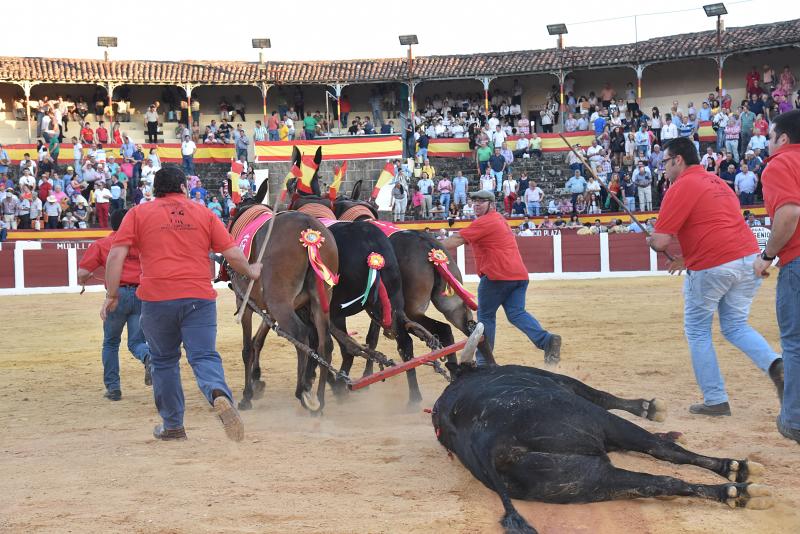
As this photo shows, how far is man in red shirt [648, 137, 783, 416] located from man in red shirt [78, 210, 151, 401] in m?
4.24

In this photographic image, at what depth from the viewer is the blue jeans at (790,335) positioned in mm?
5098

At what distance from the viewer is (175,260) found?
5656 millimetres

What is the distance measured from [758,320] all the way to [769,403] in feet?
18.0

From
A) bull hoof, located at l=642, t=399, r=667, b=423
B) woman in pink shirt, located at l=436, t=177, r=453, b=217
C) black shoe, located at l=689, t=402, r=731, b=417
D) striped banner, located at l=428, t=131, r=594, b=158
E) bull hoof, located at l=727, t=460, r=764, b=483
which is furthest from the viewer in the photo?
striped banner, located at l=428, t=131, r=594, b=158

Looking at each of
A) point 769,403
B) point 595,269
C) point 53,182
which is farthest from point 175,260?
point 53,182

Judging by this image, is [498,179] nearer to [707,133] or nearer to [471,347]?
[707,133]

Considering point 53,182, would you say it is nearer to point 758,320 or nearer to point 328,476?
point 758,320

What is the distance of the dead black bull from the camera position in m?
4.04

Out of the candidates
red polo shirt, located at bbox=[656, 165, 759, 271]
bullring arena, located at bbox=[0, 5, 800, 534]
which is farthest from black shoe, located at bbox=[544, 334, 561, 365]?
red polo shirt, located at bbox=[656, 165, 759, 271]

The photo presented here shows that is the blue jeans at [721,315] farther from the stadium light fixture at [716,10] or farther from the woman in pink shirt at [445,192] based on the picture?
the stadium light fixture at [716,10]

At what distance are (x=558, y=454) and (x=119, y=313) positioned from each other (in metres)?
4.80

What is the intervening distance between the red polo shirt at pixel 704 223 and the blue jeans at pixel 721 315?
77 millimetres

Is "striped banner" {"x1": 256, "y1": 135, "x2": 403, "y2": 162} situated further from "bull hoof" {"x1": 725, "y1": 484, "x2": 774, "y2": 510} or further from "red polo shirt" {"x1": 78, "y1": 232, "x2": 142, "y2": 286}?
"bull hoof" {"x1": 725, "y1": 484, "x2": 774, "y2": 510}

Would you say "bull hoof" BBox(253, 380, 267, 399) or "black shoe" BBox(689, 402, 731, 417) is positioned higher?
"black shoe" BBox(689, 402, 731, 417)
